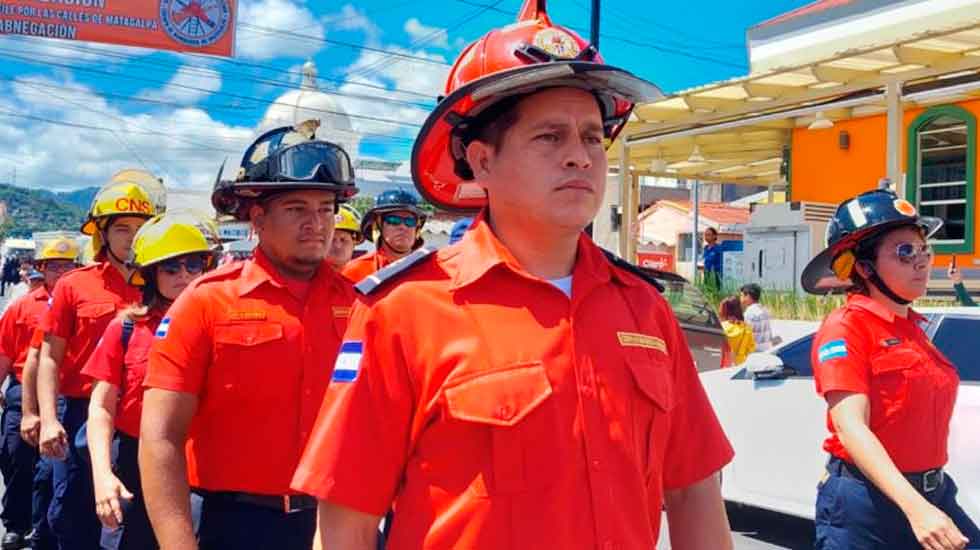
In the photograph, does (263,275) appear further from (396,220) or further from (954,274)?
(954,274)

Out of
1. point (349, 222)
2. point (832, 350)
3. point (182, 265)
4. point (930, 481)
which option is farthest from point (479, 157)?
point (349, 222)

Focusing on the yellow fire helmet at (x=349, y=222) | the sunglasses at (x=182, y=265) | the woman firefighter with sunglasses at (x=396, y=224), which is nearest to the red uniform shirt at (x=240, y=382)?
the sunglasses at (x=182, y=265)

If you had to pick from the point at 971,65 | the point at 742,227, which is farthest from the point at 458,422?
the point at 742,227

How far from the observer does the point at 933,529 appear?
115 inches

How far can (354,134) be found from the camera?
48.9 meters

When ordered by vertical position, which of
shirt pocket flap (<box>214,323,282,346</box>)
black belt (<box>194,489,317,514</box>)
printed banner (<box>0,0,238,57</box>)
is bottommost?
black belt (<box>194,489,317,514</box>)

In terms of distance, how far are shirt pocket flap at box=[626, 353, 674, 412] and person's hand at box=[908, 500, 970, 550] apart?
1.61 m

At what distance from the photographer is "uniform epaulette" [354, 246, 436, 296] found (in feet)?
5.60

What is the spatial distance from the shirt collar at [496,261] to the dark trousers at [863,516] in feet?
5.84

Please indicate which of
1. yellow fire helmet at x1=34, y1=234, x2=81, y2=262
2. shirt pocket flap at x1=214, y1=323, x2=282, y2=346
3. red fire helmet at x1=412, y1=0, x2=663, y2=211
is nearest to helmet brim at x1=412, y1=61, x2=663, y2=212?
red fire helmet at x1=412, y1=0, x2=663, y2=211

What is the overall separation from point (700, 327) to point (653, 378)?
7283mm

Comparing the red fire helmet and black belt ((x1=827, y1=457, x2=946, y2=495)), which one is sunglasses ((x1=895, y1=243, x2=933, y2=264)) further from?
the red fire helmet

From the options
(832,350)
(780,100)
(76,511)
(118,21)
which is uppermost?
(118,21)

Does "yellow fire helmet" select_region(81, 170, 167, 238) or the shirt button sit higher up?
"yellow fire helmet" select_region(81, 170, 167, 238)
